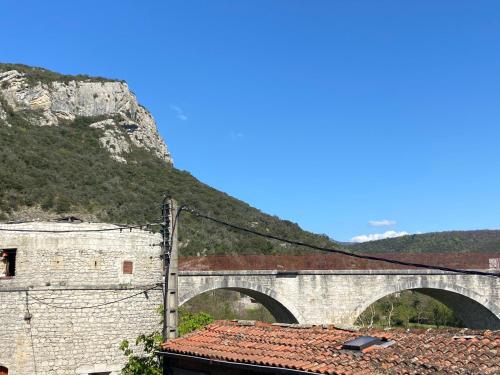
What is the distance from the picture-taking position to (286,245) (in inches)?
1783

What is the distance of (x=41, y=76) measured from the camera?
65625 millimetres

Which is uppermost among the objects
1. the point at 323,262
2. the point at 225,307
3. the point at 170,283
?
the point at 323,262

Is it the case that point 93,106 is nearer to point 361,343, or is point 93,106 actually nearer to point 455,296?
point 455,296

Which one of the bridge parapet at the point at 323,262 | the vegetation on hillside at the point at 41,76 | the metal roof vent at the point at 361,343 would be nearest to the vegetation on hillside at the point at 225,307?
the bridge parapet at the point at 323,262

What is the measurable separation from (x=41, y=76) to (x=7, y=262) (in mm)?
55651

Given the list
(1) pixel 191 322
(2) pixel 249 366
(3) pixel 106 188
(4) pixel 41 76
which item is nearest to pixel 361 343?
(2) pixel 249 366

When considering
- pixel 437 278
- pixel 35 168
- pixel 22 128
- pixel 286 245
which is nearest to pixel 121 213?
pixel 35 168

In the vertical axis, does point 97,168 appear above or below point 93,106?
below

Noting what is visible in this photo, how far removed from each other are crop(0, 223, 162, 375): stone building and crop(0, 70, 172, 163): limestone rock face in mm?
40124

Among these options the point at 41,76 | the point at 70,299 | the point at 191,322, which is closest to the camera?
the point at 191,322

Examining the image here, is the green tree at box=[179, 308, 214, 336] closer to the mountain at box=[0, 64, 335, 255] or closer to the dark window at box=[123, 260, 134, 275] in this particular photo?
the dark window at box=[123, 260, 134, 275]

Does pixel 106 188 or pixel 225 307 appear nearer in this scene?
pixel 225 307

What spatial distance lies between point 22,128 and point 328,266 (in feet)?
127

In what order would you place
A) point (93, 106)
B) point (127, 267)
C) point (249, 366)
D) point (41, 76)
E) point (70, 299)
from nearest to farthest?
point (249, 366) → point (70, 299) → point (127, 267) → point (41, 76) → point (93, 106)
